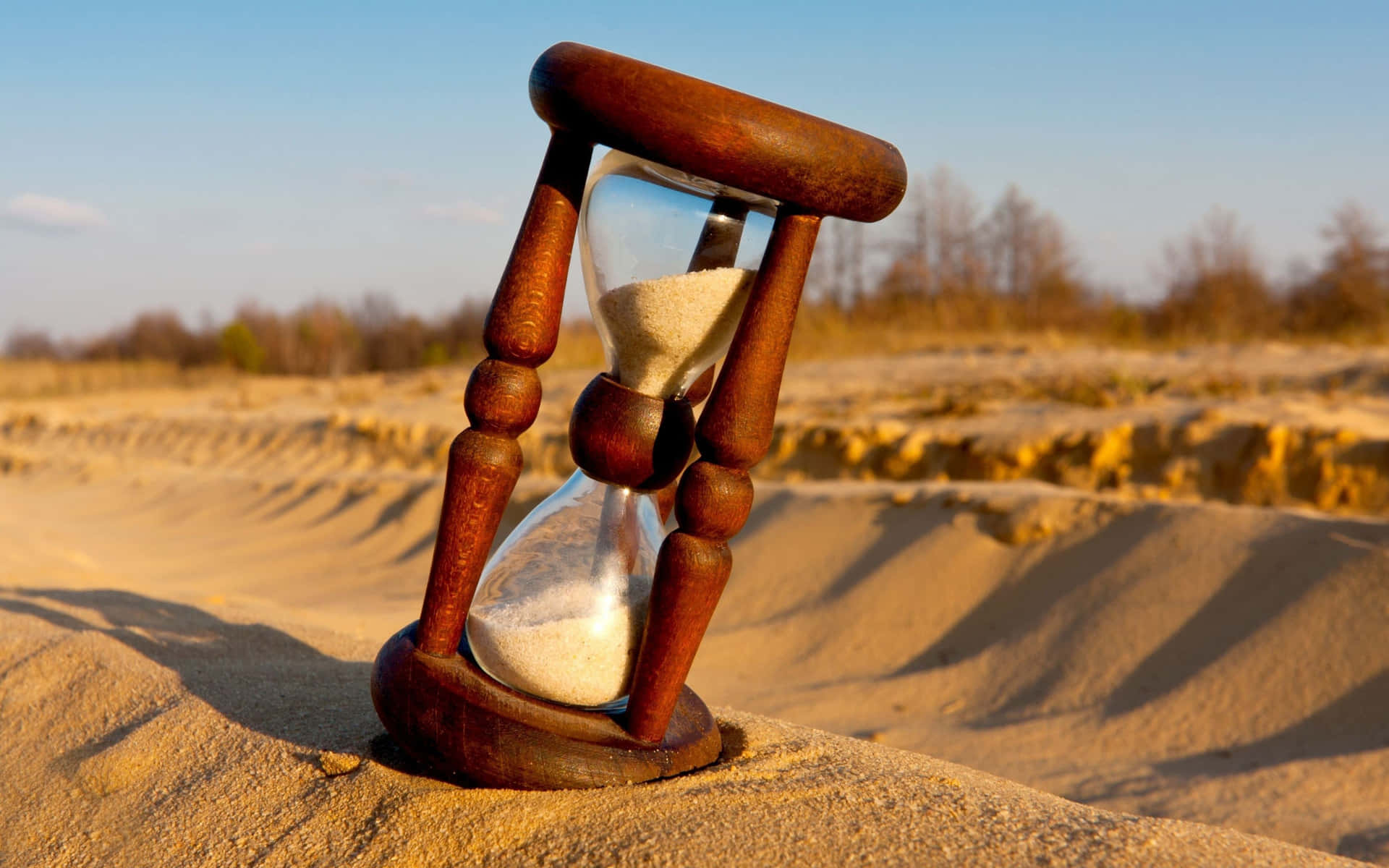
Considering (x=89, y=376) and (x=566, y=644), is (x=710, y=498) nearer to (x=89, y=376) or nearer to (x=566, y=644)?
(x=566, y=644)

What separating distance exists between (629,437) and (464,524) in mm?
312

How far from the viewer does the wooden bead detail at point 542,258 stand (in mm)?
1659

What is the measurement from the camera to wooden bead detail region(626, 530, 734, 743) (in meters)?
1.62

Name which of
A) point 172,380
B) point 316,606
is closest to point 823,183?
point 316,606

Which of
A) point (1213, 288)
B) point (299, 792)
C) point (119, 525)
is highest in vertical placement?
point (1213, 288)

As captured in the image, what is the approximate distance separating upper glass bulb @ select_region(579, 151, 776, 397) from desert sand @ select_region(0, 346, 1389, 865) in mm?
711

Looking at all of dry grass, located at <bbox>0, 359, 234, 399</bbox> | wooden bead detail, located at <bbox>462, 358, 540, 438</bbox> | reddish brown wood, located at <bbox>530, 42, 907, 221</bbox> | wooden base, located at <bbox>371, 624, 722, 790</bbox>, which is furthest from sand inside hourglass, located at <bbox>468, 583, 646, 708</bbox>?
dry grass, located at <bbox>0, 359, 234, 399</bbox>

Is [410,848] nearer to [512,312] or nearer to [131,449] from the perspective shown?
[512,312]

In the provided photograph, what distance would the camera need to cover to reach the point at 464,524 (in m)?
1.74

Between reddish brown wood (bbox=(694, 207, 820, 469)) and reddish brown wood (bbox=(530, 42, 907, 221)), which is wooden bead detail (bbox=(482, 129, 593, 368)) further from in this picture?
reddish brown wood (bbox=(694, 207, 820, 469))

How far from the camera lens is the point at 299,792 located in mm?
1756

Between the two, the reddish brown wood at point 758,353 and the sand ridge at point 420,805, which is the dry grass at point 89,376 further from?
the reddish brown wood at point 758,353

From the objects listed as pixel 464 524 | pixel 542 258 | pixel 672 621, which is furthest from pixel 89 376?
pixel 672 621

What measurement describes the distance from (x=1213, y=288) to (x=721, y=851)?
15.3 metres
